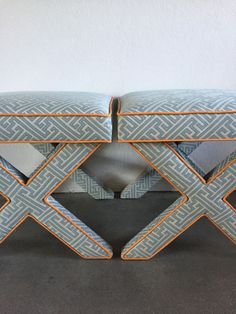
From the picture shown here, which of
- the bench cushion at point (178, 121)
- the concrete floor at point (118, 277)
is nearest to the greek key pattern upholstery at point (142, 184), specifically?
the concrete floor at point (118, 277)

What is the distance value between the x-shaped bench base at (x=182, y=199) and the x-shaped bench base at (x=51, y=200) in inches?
3.8

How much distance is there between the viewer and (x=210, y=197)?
61 cm

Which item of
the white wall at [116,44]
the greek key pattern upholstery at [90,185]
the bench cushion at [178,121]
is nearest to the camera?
the bench cushion at [178,121]

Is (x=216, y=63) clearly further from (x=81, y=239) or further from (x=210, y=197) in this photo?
(x=81, y=239)

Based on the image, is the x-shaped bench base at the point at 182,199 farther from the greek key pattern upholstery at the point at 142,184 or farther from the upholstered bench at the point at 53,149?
the greek key pattern upholstery at the point at 142,184

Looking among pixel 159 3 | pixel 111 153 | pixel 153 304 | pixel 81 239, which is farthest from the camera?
pixel 111 153

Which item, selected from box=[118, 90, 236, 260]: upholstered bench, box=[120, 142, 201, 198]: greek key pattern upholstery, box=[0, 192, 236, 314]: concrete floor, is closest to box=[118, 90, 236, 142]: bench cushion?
box=[118, 90, 236, 260]: upholstered bench

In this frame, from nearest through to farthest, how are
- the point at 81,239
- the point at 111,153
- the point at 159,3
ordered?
the point at 81,239
the point at 159,3
the point at 111,153

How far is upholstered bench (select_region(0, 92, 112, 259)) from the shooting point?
534 mm

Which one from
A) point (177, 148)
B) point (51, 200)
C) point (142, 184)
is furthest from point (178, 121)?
point (142, 184)

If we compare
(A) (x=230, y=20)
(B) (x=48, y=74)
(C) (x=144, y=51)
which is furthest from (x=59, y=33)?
(A) (x=230, y=20)

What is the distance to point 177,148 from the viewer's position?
595mm

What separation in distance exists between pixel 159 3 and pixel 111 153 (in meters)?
0.54

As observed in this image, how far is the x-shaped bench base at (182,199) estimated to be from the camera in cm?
58
